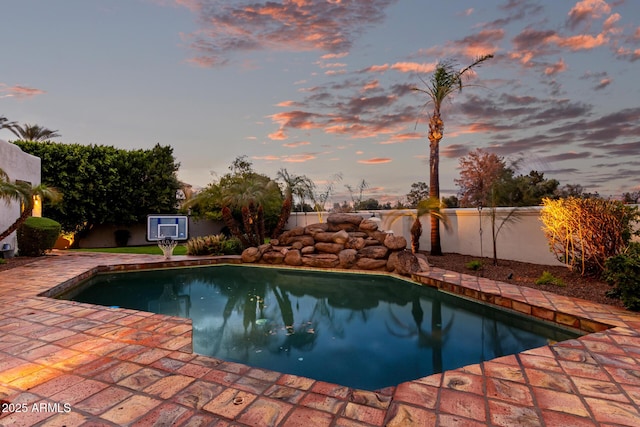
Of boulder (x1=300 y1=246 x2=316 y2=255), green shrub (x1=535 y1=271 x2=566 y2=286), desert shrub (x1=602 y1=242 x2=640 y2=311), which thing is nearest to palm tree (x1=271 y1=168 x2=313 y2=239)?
boulder (x1=300 y1=246 x2=316 y2=255)

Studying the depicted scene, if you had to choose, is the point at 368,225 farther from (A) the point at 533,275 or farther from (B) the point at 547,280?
(B) the point at 547,280

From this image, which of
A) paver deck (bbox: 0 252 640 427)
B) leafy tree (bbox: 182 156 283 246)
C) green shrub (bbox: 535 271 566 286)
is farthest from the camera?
leafy tree (bbox: 182 156 283 246)

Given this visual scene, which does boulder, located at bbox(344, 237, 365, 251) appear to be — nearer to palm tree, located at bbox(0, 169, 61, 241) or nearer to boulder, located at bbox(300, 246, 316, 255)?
boulder, located at bbox(300, 246, 316, 255)

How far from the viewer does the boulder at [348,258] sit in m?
9.27

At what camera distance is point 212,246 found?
1184 centimetres

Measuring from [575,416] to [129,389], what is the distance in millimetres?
3171

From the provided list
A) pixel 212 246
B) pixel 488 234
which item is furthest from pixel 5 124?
pixel 488 234

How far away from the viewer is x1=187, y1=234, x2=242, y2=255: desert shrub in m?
11.6

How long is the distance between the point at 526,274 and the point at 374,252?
11.9 ft

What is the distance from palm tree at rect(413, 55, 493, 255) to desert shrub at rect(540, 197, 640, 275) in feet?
12.3

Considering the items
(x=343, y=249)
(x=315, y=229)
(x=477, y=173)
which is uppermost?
(x=477, y=173)

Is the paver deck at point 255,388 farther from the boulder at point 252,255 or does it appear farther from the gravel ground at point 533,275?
the boulder at point 252,255

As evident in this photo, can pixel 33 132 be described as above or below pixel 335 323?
above

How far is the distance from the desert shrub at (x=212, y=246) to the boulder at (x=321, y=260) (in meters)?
3.37
